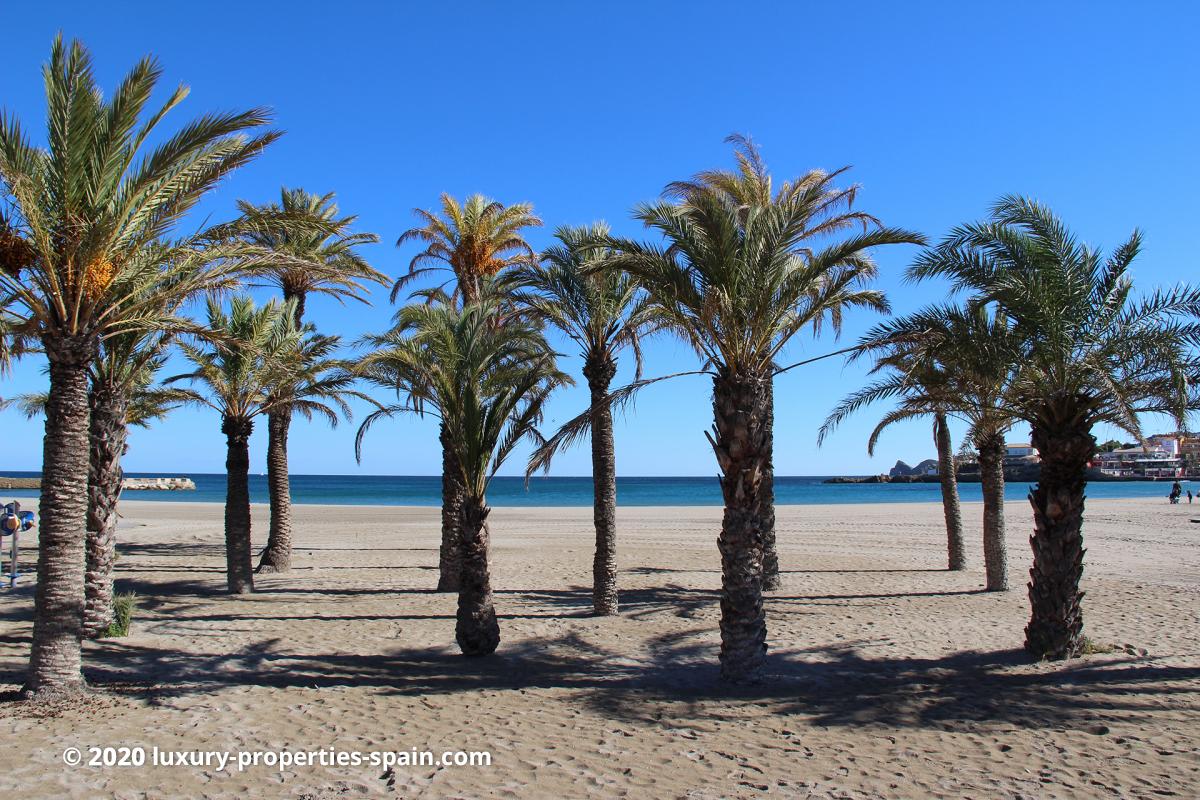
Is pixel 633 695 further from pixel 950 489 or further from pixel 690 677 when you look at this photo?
pixel 950 489

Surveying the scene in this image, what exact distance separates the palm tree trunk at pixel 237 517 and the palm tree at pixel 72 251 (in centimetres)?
600

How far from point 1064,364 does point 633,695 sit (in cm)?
623

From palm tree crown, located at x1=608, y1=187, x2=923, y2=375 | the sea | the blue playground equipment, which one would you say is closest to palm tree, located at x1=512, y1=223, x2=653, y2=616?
palm tree crown, located at x1=608, y1=187, x2=923, y2=375

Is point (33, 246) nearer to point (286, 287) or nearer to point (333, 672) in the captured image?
point (333, 672)

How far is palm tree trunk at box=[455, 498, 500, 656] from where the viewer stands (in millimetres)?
9406

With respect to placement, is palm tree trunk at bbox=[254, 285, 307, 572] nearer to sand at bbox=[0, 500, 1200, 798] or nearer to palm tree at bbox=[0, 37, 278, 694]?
sand at bbox=[0, 500, 1200, 798]

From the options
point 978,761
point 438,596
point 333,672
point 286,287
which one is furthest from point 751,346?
point 286,287

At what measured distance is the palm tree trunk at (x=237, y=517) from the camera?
13352 mm

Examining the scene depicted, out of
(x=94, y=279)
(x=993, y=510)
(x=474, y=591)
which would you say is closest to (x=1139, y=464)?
(x=993, y=510)

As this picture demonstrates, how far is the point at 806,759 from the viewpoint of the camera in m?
5.91

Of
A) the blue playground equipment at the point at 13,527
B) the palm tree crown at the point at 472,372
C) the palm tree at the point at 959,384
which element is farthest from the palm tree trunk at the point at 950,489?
the blue playground equipment at the point at 13,527

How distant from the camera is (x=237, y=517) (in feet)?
44.2

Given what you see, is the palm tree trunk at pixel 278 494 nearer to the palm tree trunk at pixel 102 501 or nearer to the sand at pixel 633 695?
the sand at pixel 633 695

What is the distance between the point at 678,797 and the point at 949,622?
24.6 ft
